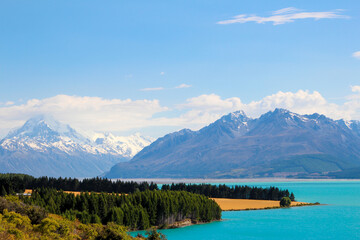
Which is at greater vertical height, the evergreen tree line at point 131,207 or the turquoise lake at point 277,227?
the evergreen tree line at point 131,207

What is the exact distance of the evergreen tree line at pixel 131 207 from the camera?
129 meters

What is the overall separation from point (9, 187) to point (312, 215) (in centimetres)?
11442

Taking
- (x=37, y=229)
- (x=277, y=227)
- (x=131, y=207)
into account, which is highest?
(x=131, y=207)

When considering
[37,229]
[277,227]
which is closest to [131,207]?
[277,227]

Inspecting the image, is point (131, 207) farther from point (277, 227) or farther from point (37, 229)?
point (37, 229)

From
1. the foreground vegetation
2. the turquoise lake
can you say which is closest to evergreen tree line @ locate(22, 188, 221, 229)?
the turquoise lake

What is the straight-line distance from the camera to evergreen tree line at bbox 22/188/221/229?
424ft

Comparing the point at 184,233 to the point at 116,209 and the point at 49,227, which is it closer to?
the point at 116,209

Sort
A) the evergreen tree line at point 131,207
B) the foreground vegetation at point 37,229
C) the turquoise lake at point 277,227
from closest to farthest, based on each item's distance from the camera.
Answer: the foreground vegetation at point 37,229
the turquoise lake at point 277,227
the evergreen tree line at point 131,207

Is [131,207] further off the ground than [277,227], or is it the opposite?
[131,207]

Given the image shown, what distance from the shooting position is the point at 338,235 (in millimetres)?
129375

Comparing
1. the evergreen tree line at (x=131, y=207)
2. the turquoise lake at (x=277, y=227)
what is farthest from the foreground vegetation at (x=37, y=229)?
the turquoise lake at (x=277, y=227)

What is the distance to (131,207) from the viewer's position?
134375 mm

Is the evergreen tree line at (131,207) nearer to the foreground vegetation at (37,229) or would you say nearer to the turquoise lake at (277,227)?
the turquoise lake at (277,227)
